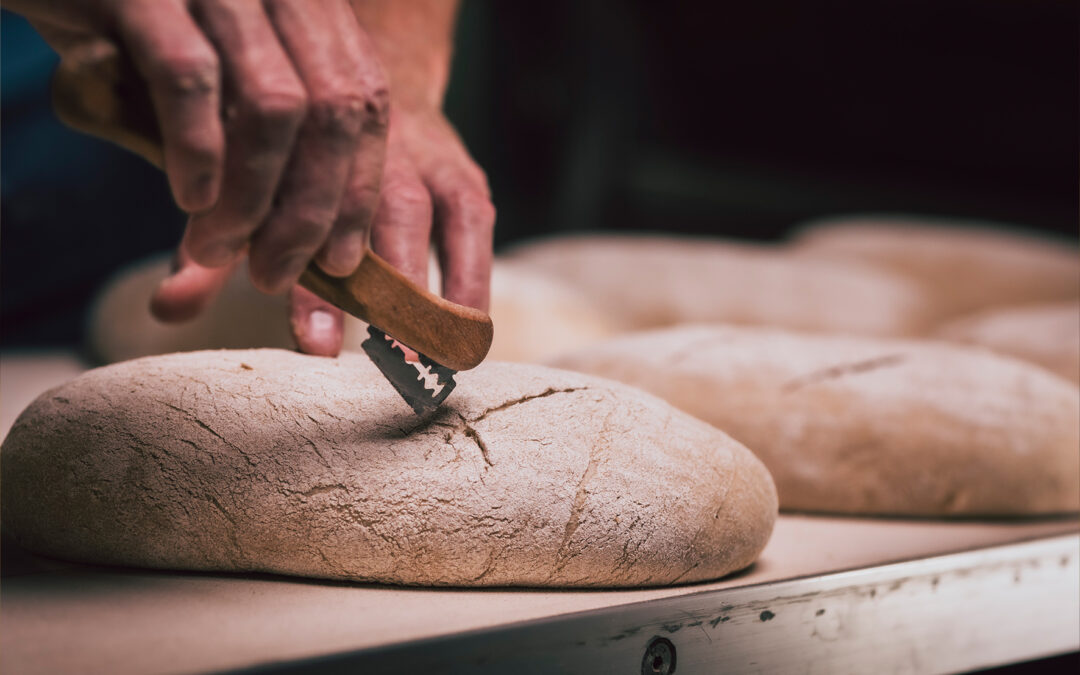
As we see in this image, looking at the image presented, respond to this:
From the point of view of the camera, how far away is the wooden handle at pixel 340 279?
2.00 ft

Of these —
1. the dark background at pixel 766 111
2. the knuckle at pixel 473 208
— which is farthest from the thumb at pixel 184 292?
the dark background at pixel 766 111

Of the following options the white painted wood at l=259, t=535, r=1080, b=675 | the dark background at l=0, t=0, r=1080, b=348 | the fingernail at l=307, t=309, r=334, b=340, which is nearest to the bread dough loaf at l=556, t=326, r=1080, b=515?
the white painted wood at l=259, t=535, r=1080, b=675

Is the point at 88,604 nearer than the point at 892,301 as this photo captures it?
Yes

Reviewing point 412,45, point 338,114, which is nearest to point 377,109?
point 338,114

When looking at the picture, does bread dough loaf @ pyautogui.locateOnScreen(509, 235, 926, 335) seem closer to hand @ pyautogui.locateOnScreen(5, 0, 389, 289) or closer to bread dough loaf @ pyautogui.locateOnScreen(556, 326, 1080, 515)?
bread dough loaf @ pyautogui.locateOnScreen(556, 326, 1080, 515)

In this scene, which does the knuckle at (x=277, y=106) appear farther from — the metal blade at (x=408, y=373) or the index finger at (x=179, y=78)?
the metal blade at (x=408, y=373)

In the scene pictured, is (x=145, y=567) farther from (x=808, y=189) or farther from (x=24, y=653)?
(x=808, y=189)

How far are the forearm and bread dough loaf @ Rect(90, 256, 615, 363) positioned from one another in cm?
41

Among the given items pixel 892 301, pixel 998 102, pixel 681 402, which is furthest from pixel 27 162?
pixel 998 102

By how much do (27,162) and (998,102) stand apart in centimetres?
353

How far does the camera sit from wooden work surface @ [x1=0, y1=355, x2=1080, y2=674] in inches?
25.8

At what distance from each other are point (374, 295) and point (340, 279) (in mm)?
34

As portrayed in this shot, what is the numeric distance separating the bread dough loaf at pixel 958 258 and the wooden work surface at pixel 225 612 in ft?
7.41

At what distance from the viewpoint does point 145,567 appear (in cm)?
88
